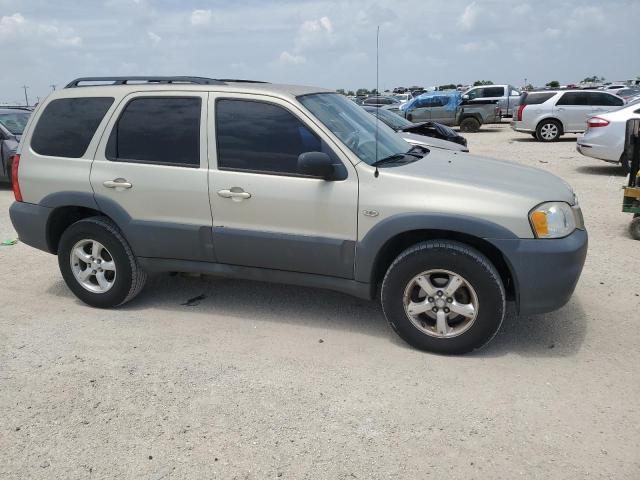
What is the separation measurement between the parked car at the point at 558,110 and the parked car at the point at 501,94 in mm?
7417

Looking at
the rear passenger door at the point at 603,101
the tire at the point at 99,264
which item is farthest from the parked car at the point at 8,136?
the rear passenger door at the point at 603,101

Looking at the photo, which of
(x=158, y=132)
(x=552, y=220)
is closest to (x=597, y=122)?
(x=552, y=220)

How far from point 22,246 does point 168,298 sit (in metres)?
3.01

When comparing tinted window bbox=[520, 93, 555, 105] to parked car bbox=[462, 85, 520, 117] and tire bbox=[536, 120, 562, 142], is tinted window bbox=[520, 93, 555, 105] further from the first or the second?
parked car bbox=[462, 85, 520, 117]

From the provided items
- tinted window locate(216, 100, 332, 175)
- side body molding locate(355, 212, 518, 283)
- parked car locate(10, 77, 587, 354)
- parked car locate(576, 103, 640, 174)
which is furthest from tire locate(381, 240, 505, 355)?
parked car locate(576, 103, 640, 174)

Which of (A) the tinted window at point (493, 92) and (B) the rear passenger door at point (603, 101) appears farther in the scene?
(A) the tinted window at point (493, 92)

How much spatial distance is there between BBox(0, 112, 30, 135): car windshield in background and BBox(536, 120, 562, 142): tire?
1479 centimetres

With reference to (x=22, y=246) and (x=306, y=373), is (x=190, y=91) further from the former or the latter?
(x=22, y=246)

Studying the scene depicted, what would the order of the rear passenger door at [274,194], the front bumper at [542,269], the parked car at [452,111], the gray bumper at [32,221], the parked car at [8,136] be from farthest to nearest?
the parked car at [452,111], the parked car at [8,136], the gray bumper at [32,221], the rear passenger door at [274,194], the front bumper at [542,269]

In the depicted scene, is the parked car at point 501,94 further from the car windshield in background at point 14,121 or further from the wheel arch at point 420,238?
the wheel arch at point 420,238

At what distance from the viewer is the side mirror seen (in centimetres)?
388

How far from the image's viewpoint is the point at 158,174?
14.6 feet

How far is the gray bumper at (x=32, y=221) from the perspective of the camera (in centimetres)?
486

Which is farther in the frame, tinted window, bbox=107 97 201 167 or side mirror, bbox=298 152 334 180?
tinted window, bbox=107 97 201 167
